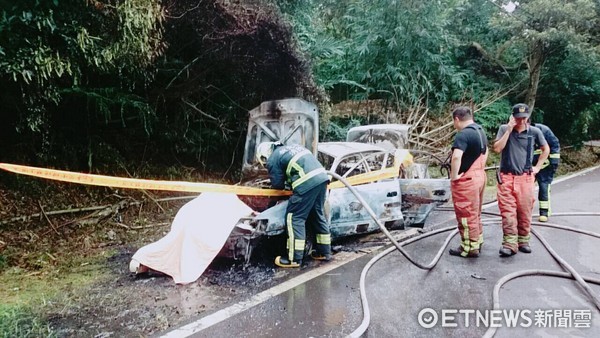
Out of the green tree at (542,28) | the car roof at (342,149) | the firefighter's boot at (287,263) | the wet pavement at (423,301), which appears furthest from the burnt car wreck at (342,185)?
the green tree at (542,28)

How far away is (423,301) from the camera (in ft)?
12.7

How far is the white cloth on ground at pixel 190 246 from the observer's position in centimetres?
440

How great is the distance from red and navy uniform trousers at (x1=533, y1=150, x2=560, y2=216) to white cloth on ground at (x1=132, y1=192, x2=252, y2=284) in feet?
15.9

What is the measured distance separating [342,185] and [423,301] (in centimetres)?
207

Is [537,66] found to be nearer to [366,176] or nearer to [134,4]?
[366,176]

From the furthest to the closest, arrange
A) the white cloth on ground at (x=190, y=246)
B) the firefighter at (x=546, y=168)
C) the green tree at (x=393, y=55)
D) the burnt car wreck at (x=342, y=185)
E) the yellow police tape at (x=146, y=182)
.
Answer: the green tree at (x=393, y=55) → the firefighter at (x=546, y=168) → the burnt car wreck at (x=342, y=185) → the white cloth on ground at (x=190, y=246) → the yellow police tape at (x=146, y=182)

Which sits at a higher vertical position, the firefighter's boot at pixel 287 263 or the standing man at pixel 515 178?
the standing man at pixel 515 178

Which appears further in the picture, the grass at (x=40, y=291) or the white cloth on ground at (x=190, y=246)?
the white cloth on ground at (x=190, y=246)

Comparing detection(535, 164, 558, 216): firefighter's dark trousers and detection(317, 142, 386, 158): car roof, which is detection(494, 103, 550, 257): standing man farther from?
detection(317, 142, 386, 158): car roof

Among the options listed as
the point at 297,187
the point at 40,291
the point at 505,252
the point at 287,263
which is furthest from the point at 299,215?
the point at 40,291

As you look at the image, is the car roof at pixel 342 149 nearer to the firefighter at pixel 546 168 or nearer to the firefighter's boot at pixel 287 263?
the firefighter's boot at pixel 287 263

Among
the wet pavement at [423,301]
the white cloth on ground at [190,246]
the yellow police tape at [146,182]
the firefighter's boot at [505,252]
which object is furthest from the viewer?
the firefighter's boot at [505,252]

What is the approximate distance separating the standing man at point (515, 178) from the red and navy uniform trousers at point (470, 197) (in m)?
0.33

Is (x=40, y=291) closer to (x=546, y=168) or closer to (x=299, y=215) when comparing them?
(x=299, y=215)
